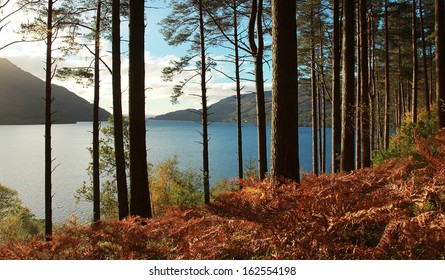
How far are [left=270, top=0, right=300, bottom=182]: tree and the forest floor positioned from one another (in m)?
1.43

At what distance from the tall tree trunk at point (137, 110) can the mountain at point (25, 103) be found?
128631 millimetres

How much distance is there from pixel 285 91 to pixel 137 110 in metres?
2.98

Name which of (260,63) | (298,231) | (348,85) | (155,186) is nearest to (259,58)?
(260,63)

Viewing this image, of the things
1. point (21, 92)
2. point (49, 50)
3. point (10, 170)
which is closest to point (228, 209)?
point (49, 50)

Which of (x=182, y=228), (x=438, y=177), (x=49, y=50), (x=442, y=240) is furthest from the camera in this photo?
(x=49, y=50)

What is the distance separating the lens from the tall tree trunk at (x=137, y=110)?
5.83 m

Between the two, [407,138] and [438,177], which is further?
[407,138]

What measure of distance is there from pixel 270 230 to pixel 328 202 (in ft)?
1.73

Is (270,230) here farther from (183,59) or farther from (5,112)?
(5,112)

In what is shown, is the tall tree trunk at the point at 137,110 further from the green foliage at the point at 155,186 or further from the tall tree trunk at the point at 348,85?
the green foliage at the point at 155,186

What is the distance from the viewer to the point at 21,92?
484 feet

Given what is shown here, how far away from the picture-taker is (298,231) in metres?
2.19

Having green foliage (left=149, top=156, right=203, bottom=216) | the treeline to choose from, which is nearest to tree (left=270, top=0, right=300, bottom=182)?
the treeline

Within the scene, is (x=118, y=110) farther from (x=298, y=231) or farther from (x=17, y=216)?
(x=17, y=216)
